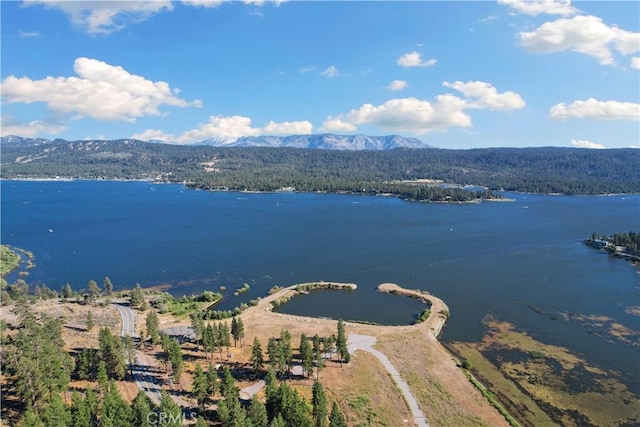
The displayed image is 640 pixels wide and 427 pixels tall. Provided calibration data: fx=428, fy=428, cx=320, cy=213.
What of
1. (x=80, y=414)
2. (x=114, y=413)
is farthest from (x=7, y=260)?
(x=114, y=413)

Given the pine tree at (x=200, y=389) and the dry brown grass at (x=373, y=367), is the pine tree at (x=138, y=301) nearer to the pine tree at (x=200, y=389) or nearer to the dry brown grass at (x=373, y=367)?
the dry brown grass at (x=373, y=367)

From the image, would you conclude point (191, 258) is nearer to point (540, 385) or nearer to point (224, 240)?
point (224, 240)

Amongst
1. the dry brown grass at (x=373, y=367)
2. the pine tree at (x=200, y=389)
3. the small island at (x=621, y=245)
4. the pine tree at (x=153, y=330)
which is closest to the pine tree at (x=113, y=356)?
the dry brown grass at (x=373, y=367)

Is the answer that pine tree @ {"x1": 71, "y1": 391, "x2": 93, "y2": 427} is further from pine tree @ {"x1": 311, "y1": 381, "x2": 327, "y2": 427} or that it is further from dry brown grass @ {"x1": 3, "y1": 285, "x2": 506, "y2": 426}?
pine tree @ {"x1": 311, "y1": 381, "x2": 327, "y2": 427}

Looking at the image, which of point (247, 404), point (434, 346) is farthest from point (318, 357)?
point (434, 346)

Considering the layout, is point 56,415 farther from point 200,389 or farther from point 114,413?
point 200,389

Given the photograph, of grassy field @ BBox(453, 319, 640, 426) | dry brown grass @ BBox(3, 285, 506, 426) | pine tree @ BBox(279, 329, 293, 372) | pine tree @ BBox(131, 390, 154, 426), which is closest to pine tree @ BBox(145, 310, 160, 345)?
dry brown grass @ BBox(3, 285, 506, 426)

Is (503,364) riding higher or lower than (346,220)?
lower
